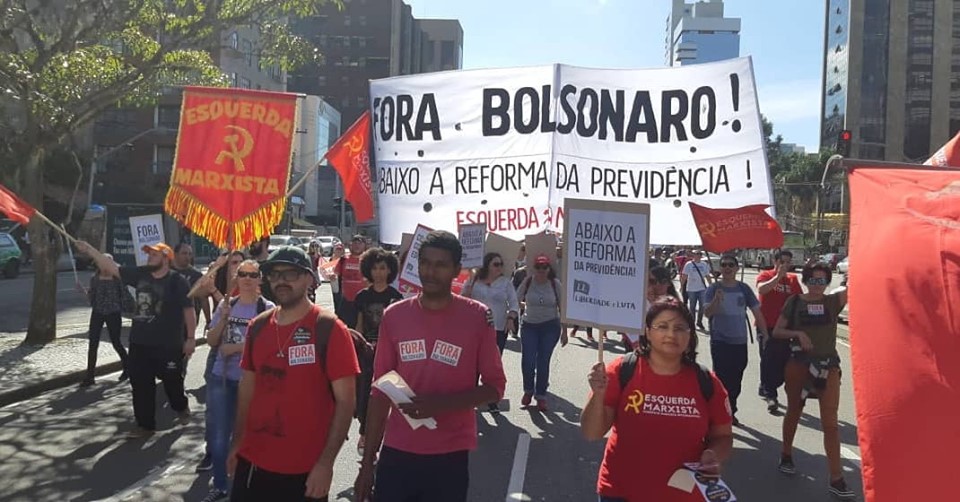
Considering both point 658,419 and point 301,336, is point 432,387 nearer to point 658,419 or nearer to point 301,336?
point 301,336

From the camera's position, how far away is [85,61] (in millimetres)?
11047

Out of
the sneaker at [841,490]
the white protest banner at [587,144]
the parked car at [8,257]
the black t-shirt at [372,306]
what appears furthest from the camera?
the parked car at [8,257]

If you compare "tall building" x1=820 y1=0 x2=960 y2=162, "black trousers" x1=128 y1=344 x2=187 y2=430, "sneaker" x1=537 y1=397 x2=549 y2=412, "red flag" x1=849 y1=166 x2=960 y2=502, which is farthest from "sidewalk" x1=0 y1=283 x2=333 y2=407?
"tall building" x1=820 y1=0 x2=960 y2=162

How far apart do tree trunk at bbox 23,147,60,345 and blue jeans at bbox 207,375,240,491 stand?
23.8ft

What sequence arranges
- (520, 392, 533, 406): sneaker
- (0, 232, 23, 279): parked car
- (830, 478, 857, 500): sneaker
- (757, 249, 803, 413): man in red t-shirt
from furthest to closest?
(0, 232, 23, 279): parked car, (520, 392, 533, 406): sneaker, (757, 249, 803, 413): man in red t-shirt, (830, 478, 857, 500): sneaker

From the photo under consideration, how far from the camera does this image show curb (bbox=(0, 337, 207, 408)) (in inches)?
325

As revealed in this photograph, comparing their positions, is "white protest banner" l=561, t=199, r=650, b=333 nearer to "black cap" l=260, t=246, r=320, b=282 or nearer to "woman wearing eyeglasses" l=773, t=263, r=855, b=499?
"black cap" l=260, t=246, r=320, b=282

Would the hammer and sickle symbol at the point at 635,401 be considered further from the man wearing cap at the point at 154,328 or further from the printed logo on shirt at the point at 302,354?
the man wearing cap at the point at 154,328

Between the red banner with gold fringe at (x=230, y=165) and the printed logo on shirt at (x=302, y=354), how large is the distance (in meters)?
2.01

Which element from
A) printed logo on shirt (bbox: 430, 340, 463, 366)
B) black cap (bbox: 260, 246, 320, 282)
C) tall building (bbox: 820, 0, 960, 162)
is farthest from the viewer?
tall building (bbox: 820, 0, 960, 162)

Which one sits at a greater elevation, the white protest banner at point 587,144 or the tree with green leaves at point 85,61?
the tree with green leaves at point 85,61

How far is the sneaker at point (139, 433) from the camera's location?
6.79 metres

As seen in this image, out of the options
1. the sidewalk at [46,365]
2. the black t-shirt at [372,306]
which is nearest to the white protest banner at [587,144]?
the black t-shirt at [372,306]

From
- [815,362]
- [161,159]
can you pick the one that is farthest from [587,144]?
[161,159]
